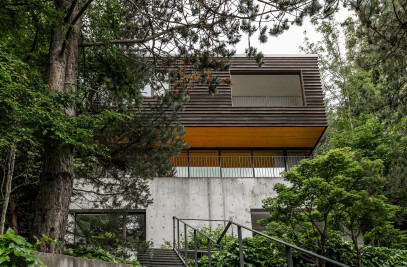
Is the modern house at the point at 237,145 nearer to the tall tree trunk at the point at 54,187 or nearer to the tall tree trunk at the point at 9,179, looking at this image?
the tall tree trunk at the point at 9,179

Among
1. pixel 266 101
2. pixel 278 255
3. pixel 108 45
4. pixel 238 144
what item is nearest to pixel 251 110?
pixel 238 144

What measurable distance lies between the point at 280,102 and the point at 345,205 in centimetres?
1126

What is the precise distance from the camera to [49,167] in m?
5.70

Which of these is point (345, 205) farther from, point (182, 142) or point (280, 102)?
point (280, 102)

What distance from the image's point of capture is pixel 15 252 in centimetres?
252

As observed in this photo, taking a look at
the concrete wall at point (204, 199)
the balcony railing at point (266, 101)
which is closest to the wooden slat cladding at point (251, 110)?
the balcony railing at point (266, 101)

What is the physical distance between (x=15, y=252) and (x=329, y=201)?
24.5ft

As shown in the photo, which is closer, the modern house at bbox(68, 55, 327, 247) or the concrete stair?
the concrete stair

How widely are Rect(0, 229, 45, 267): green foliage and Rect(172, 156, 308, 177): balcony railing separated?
1186cm

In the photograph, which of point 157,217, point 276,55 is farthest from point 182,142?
point 276,55

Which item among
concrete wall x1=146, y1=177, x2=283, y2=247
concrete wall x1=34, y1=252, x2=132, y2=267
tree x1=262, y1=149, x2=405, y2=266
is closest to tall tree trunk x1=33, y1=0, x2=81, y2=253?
concrete wall x1=34, y1=252, x2=132, y2=267

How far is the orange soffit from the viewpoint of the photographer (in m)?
15.9

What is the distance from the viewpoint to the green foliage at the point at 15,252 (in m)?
2.53

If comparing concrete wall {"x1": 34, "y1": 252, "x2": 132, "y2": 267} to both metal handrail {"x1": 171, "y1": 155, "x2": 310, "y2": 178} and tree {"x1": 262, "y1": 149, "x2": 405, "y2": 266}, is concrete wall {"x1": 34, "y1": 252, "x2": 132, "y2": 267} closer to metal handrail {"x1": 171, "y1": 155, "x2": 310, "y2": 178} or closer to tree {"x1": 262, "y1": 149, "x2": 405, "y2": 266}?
tree {"x1": 262, "y1": 149, "x2": 405, "y2": 266}
